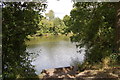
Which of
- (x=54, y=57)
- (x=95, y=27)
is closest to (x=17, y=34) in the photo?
(x=95, y=27)

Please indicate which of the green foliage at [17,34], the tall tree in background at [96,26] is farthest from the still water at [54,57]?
the tall tree in background at [96,26]

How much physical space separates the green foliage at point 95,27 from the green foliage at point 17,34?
139 inches

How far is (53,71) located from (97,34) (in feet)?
9.36

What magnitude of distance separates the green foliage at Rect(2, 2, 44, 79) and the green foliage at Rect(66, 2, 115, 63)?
139 inches

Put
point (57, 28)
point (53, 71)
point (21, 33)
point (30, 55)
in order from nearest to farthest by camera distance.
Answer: point (21, 33), point (30, 55), point (53, 71), point (57, 28)

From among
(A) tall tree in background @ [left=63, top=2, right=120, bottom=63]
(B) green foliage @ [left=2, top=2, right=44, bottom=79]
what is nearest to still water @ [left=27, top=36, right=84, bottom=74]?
(B) green foliage @ [left=2, top=2, right=44, bottom=79]

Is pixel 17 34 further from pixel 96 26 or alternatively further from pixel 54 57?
pixel 54 57

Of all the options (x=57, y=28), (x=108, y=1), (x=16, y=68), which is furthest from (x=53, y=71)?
(x=57, y=28)

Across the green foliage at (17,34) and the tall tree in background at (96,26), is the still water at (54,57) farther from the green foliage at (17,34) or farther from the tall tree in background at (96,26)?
the tall tree in background at (96,26)

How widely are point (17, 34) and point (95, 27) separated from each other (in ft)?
15.8

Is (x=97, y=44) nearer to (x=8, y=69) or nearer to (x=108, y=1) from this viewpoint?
(x=108, y=1)

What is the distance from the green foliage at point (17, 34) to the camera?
4574mm

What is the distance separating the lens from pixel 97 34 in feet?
28.1

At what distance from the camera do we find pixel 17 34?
475 cm
